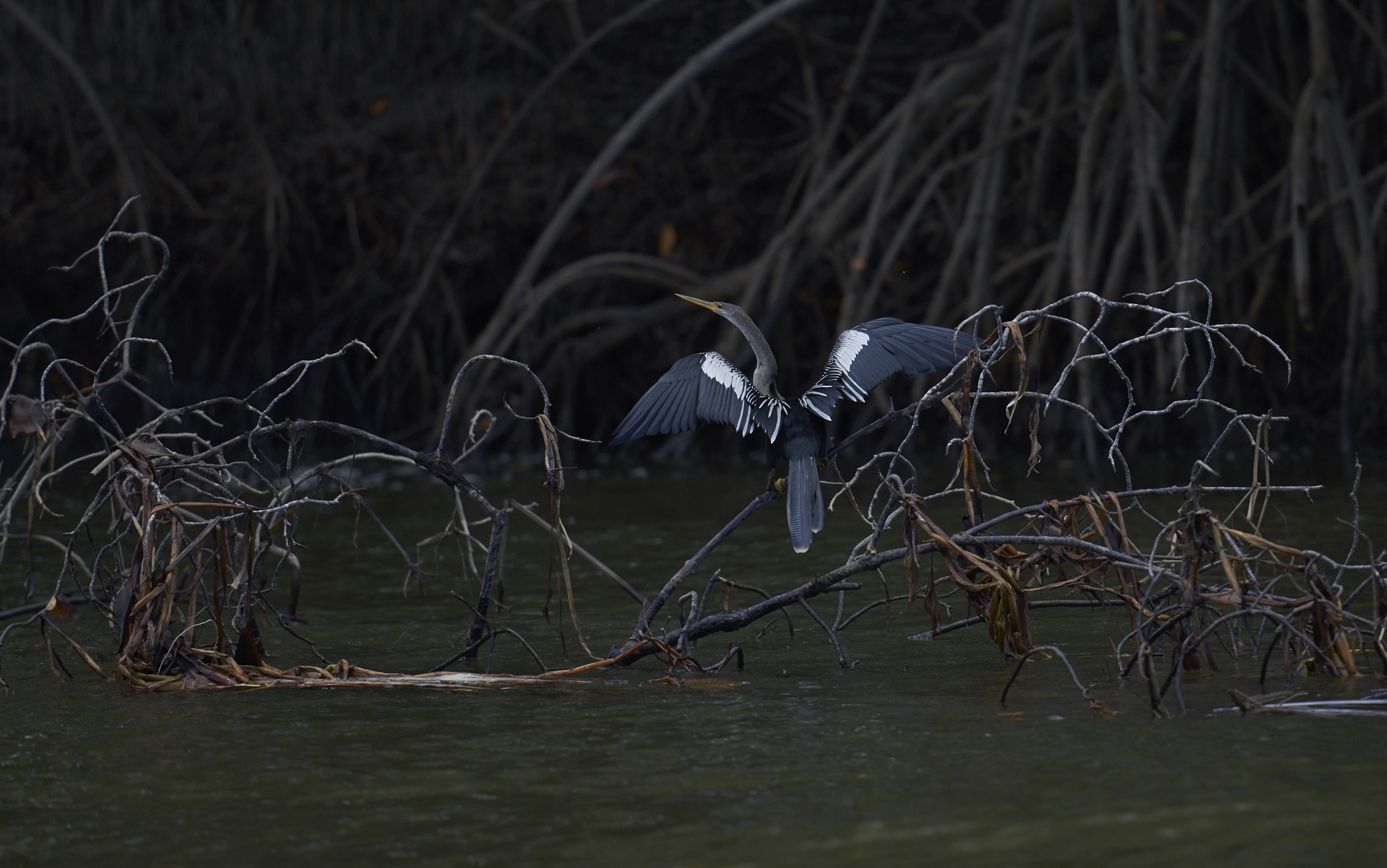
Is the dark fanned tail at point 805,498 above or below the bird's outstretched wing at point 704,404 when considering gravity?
below

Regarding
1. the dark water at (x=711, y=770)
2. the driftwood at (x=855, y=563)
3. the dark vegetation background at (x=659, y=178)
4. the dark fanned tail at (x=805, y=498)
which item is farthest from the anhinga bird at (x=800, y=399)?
the dark vegetation background at (x=659, y=178)

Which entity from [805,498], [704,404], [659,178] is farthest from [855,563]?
[659,178]

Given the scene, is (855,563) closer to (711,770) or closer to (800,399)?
(800,399)

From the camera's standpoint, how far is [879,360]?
3686 mm

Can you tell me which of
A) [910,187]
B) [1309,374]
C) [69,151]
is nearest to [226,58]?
[69,151]

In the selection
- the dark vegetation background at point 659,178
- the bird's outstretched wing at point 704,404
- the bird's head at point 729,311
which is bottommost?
the bird's outstretched wing at point 704,404

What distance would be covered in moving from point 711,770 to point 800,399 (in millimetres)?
1338

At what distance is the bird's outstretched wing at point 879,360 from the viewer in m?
3.59

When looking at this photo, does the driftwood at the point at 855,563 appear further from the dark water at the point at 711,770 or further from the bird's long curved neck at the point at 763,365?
the bird's long curved neck at the point at 763,365

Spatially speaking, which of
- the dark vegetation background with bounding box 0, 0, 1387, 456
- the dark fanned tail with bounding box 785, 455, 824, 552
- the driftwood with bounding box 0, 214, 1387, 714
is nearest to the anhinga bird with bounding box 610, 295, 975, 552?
the dark fanned tail with bounding box 785, 455, 824, 552

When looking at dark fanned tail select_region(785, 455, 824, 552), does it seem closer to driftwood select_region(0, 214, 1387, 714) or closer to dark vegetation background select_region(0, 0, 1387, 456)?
driftwood select_region(0, 214, 1387, 714)

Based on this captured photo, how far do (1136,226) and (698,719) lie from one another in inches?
217

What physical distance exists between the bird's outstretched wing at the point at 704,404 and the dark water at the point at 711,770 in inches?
21.4

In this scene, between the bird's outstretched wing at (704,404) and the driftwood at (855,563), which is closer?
the driftwood at (855,563)
